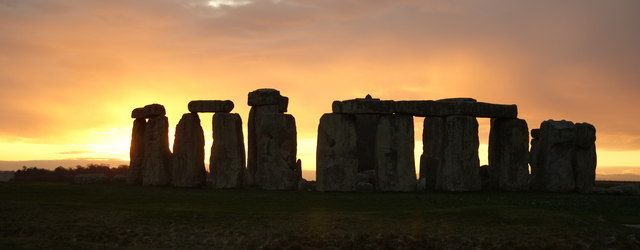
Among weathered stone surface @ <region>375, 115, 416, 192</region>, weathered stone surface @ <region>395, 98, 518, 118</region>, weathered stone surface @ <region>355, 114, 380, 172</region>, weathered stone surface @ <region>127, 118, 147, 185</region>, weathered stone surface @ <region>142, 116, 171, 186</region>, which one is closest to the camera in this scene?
weathered stone surface @ <region>375, 115, 416, 192</region>

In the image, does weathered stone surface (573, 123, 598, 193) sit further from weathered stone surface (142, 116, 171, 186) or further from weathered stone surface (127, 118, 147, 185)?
weathered stone surface (127, 118, 147, 185)

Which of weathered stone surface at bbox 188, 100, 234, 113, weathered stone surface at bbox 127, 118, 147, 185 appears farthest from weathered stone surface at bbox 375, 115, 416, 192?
weathered stone surface at bbox 127, 118, 147, 185

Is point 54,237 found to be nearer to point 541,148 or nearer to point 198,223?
point 198,223

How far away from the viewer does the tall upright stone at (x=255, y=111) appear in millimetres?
33719

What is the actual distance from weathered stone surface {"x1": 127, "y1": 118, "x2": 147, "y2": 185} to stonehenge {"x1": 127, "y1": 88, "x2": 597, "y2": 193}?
0.16 meters

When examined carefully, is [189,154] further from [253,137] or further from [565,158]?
[565,158]

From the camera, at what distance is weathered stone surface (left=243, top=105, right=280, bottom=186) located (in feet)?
111

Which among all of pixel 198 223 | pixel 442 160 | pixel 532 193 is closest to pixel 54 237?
pixel 198 223

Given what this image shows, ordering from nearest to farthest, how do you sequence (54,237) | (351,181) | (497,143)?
(54,237) → (351,181) → (497,143)

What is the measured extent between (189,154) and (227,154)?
1903 millimetres

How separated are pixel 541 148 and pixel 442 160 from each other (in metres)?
5.17

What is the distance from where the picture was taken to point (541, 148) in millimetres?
35031

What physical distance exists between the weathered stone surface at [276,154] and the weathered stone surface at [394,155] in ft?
11.2

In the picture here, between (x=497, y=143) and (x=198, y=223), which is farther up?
(x=497, y=143)
